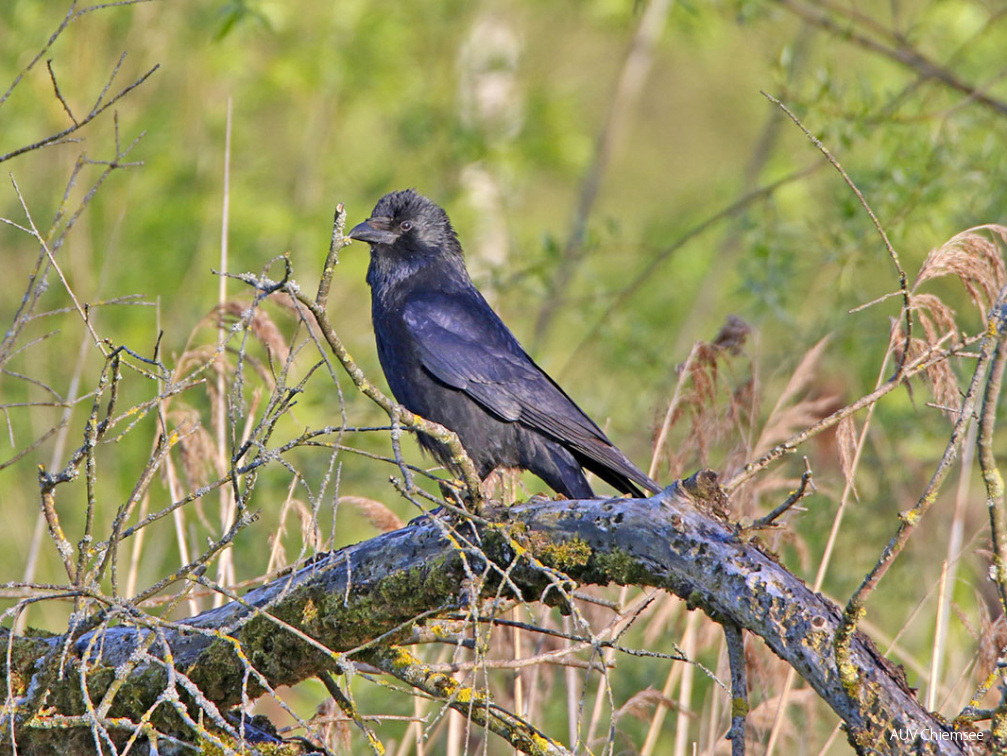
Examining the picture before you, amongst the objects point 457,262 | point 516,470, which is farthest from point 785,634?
point 457,262

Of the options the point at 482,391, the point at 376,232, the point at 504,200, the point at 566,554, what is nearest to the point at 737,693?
the point at 566,554

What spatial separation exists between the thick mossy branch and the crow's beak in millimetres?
2195

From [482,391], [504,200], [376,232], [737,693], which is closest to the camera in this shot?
[737,693]

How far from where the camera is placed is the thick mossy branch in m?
2.00

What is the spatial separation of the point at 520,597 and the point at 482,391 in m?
2.21

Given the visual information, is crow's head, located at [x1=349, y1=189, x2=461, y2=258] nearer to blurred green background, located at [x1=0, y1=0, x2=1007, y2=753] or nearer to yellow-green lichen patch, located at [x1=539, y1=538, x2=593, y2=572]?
blurred green background, located at [x1=0, y1=0, x2=1007, y2=753]

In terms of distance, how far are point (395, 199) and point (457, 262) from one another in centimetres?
42

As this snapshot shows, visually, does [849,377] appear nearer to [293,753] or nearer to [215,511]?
[215,511]

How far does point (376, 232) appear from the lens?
4.68 meters

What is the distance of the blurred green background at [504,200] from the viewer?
560 centimetres

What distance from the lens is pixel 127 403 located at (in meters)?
8.27

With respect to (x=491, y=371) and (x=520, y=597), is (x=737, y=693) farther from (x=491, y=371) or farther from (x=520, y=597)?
(x=491, y=371)

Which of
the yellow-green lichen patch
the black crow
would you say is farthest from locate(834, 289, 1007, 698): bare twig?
the black crow

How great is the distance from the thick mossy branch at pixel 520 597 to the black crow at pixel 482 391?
4.34 ft
